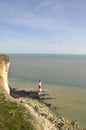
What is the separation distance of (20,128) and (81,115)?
17862mm

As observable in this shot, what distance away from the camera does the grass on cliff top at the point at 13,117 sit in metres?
16.7

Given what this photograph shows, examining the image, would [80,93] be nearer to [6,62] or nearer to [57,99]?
[57,99]

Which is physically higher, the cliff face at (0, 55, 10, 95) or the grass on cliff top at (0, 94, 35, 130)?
the cliff face at (0, 55, 10, 95)

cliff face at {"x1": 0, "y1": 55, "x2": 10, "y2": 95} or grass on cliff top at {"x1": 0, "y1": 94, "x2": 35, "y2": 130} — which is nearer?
grass on cliff top at {"x1": 0, "y1": 94, "x2": 35, "y2": 130}

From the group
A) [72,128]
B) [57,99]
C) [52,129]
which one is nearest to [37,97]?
[57,99]

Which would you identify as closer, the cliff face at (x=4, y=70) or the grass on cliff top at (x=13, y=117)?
the grass on cliff top at (x=13, y=117)

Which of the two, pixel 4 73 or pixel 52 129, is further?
pixel 4 73

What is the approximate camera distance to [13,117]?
17875 millimetres

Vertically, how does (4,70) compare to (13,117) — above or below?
above

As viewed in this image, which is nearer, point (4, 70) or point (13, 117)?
point (13, 117)

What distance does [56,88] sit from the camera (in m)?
52.6

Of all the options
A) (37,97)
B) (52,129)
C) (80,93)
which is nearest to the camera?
(52,129)

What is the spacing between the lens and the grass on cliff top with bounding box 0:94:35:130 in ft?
54.6

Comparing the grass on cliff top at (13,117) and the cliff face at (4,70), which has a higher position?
the cliff face at (4,70)
